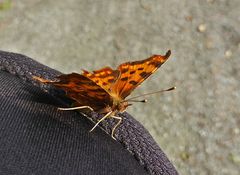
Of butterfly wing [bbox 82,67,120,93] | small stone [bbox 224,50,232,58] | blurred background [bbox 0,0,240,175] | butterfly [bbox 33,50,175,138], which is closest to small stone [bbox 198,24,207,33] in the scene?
blurred background [bbox 0,0,240,175]

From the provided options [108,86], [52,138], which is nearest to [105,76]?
[108,86]

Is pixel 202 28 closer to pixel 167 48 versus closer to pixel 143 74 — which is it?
pixel 167 48

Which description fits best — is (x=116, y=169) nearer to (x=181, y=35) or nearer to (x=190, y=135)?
(x=190, y=135)

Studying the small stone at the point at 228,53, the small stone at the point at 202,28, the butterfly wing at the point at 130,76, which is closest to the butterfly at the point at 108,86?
the butterfly wing at the point at 130,76

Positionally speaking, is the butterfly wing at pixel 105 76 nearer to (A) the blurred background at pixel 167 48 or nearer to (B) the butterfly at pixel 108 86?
(B) the butterfly at pixel 108 86

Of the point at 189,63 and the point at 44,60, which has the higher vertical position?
the point at 189,63

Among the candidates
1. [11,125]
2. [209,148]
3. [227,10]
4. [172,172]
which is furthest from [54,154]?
[227,10]

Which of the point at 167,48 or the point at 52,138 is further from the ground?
the point at 167,48

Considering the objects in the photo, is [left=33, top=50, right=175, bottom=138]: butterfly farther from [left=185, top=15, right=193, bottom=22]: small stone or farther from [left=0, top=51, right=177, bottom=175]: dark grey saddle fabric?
[left=185, top=15, right=193, bottom=22]: small stone
